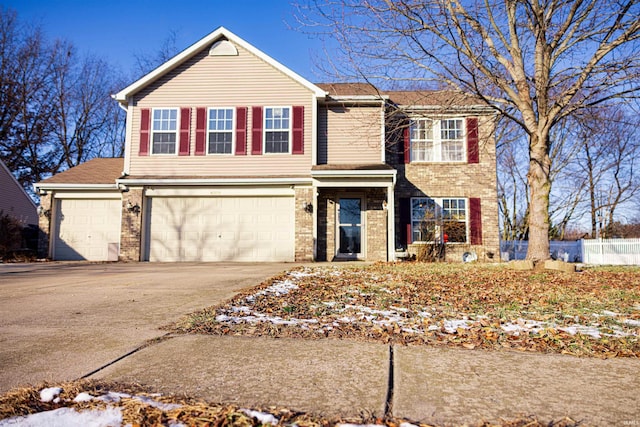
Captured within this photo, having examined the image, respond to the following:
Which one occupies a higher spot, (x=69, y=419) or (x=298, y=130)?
(x=298, y=130)

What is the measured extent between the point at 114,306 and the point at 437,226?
33.2 feet

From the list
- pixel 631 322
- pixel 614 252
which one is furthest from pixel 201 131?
pixel 614 252

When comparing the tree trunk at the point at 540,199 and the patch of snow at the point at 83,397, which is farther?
the tree trunk at the point at 540,199

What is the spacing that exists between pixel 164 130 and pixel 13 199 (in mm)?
11640

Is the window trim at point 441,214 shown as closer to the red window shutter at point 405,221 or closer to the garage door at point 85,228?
the red window shutter at point 405,221

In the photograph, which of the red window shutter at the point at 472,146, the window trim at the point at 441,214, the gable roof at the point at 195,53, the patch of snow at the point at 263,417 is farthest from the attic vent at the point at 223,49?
the patch of snow at the point at 263,417

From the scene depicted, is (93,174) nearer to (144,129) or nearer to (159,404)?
(144,129)

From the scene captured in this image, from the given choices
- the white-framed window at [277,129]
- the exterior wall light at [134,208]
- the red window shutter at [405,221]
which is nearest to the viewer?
the exterior wall light at [134,208]

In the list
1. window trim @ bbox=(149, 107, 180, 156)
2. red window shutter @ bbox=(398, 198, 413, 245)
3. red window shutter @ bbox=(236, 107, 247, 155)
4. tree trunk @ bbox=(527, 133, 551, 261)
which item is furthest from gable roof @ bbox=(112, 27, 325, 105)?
tree trunk @ bbox=(527, 133, 551, 261)

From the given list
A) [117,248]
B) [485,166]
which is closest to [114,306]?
[117,248]

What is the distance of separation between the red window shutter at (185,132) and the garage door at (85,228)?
2867 millimetres

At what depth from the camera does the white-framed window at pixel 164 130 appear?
12.2m

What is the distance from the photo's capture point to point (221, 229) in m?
12.0

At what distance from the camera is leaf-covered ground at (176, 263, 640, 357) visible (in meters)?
2.66
